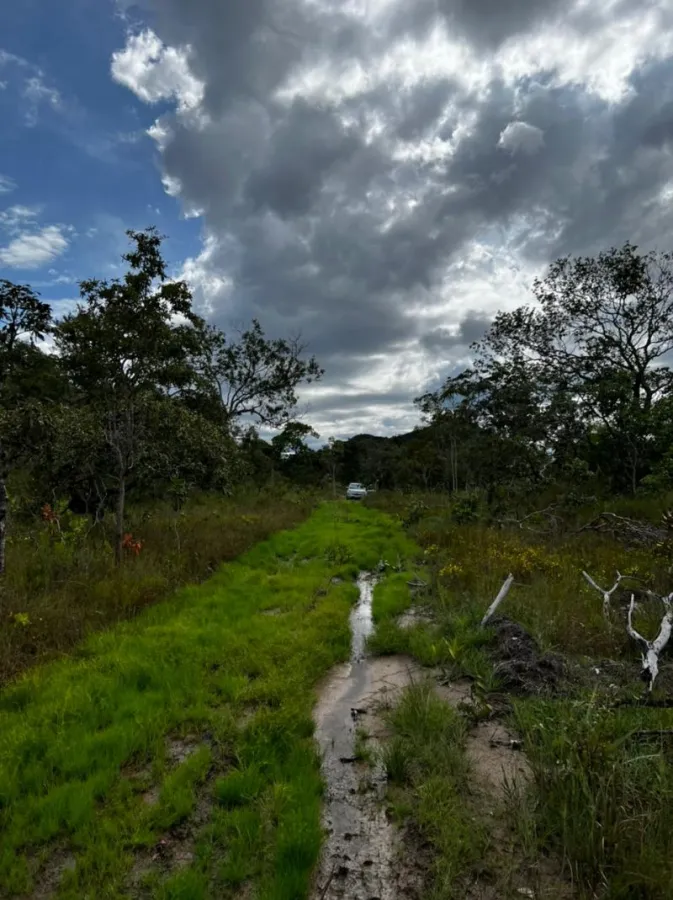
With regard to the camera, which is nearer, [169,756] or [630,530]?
[169,756]

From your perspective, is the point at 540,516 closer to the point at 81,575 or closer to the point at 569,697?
the point at 569,697

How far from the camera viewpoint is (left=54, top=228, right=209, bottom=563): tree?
9094 millimetres

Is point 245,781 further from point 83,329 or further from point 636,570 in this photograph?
point 83,329

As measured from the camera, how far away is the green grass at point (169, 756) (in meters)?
2.84

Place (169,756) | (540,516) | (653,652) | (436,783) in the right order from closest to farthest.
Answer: (436,783)
(169,756)
(653,652)
(540,516)

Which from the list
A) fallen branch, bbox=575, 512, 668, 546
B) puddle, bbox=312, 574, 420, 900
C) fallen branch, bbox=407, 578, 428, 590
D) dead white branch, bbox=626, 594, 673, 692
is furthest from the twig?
fallen branch, bbox=575, 512, 668, 546

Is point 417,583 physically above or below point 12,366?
below

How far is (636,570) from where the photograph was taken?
27.7ft

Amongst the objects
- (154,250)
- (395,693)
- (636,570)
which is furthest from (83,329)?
(636,570)

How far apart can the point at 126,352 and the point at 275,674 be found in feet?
22.7

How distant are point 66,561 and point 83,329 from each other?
4.34m

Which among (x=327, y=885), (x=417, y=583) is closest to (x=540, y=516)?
(x=417, y=583)

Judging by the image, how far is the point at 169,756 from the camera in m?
3.98

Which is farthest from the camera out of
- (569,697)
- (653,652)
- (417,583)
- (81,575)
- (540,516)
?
(540,516)
